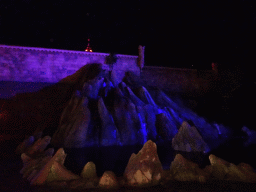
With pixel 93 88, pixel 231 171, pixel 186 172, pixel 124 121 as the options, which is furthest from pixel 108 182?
pixel 93 88

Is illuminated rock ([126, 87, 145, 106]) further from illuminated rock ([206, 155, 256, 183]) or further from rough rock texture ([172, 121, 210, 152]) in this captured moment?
illuminated rock ([206, 155, 256, 183])

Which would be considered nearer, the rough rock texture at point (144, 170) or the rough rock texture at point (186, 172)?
the rough rock texture at point (144, 170)

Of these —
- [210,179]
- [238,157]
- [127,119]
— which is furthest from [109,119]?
[210,179]

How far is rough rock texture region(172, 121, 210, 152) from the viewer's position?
14984 mm

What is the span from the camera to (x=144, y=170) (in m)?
6.68

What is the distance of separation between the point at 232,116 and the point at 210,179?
19.3 meters

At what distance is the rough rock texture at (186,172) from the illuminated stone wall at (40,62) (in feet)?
59.3

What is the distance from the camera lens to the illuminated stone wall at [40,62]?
837 inches

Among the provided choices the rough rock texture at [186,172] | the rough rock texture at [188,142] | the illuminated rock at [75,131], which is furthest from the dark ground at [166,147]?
the illuminated rock at [75,131]

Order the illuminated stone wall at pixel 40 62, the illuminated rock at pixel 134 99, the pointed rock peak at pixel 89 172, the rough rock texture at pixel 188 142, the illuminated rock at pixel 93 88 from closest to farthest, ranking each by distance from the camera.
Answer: the pointed rock peak at pixel 89 172 → the rough rock texture at pixel 188 142 → the illuminated rock at pixel 93 88 → the illuminated rock at pixel 134 99 → the illuminated stone wall at pixel 40 62

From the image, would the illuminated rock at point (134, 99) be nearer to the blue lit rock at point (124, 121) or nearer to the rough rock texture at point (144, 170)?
the blue lit rock at point (124, 121)

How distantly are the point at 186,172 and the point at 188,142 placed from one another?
331 inches

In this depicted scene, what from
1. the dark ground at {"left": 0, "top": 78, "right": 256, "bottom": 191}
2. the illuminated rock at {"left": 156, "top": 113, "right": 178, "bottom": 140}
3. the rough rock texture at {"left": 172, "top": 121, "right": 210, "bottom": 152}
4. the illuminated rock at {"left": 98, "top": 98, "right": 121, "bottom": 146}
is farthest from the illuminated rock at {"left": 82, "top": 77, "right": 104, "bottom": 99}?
the rough rock texture at {"left": 172, "top": 121, "right": 210, "bottom": 152}

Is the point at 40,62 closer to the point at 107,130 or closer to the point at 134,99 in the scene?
the point at 134,99
